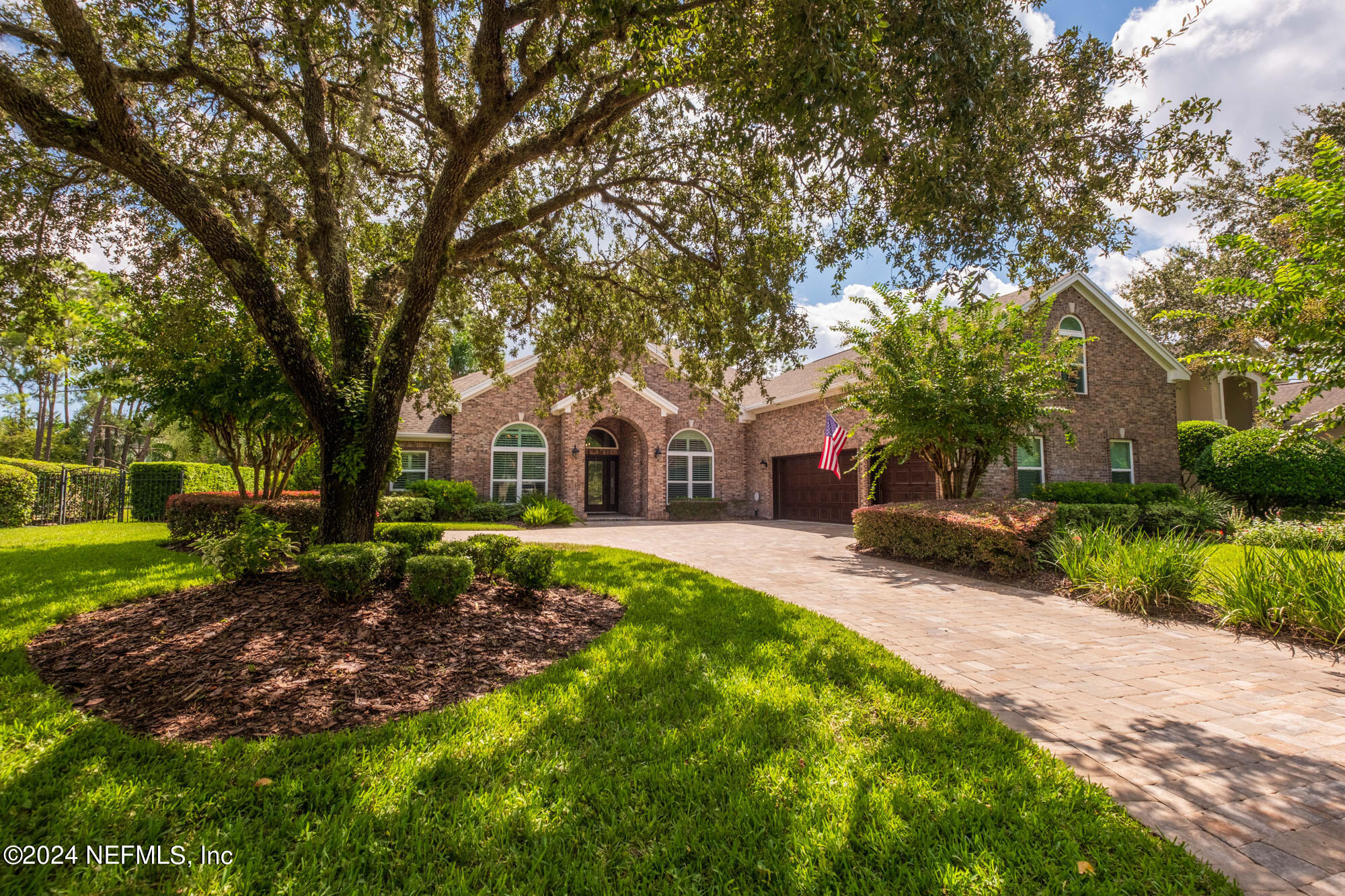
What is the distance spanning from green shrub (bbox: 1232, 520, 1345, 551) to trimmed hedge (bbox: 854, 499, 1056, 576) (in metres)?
4.14

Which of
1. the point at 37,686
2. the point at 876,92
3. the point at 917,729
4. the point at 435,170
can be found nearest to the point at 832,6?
the point at 876,92

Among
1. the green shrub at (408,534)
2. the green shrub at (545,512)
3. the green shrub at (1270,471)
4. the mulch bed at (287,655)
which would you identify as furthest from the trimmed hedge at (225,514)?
the green shrub at (1270,471)

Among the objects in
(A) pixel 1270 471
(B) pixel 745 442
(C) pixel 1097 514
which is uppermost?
(B) pixel 745 442

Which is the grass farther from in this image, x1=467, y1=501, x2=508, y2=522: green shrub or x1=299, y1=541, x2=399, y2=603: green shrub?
x1=467, y1=501, x2=508, y2=522: green shrub

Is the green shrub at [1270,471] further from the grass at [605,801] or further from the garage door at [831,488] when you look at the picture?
the grass at [605,801]

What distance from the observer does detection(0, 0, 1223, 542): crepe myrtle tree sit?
4324mm

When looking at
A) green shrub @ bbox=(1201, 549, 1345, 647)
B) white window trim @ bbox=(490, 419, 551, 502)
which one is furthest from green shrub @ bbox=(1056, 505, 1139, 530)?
white window trim @ bbox=(490, 419, 551, 502)

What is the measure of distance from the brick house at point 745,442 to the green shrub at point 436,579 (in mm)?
6632

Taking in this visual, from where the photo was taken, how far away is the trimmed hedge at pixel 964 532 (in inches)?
308

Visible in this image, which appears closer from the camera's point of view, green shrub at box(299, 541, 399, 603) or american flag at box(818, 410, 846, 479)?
green shrub at box(299, 541, 399, 603)

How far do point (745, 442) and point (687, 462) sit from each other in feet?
8.58

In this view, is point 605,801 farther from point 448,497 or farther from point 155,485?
point 155,485

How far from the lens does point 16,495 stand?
44.1 ft

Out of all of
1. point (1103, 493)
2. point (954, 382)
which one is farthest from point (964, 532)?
point (1103, 493)
